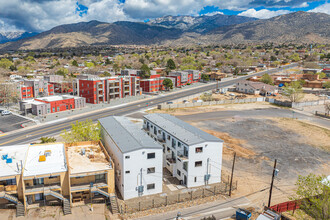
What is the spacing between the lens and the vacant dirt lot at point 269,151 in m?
42.2

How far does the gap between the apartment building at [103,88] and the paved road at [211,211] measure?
7583 cm

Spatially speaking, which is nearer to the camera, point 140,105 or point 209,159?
point 209,159

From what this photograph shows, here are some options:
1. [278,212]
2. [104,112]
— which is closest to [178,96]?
[104,112]

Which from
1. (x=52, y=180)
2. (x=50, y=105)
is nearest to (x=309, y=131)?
(x=52, y=180)

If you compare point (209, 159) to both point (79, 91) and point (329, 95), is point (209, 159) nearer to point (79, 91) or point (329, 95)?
point (79, 91)

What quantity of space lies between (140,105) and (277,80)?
90.8 meters

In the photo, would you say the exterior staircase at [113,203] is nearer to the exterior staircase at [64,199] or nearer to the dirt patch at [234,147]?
the exterior staircase at [64,199]

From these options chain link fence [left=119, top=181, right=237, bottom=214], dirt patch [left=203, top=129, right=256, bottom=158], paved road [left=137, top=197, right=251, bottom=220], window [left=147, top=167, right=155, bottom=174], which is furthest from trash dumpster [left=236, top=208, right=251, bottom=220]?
dirt patch [left=203, top=129, right=256, bottom=158]

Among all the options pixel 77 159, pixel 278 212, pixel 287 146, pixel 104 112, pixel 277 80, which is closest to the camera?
pixel 278 212

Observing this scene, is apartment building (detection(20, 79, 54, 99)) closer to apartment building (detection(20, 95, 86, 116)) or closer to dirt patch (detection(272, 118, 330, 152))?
apartment building (detection(20, 95, 86, 116))

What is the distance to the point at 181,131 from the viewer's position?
1779 inches

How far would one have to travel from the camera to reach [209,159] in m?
41.3

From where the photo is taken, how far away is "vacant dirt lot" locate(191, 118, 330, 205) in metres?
42.2

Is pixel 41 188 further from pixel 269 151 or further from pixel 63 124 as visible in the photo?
pixel 269 151
